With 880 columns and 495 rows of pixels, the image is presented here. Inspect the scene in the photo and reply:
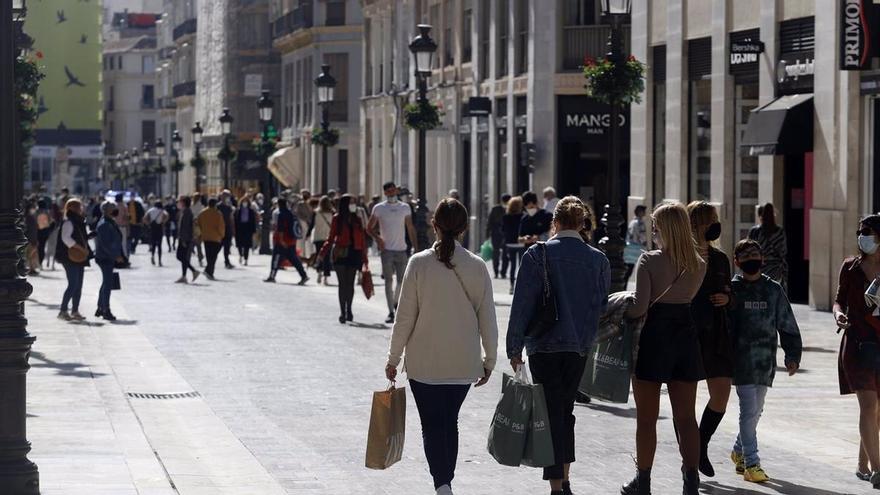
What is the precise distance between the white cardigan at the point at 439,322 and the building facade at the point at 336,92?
60134mm

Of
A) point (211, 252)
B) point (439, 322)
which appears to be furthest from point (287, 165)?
point (439, 322)

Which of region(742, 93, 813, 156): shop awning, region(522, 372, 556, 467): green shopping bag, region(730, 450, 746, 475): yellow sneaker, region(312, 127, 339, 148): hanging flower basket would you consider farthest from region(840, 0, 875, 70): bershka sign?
region(312, 127, 339, 148): hanging flower basket

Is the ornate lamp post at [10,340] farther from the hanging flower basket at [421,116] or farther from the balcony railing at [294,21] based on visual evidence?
the balcony railing at [294,21]

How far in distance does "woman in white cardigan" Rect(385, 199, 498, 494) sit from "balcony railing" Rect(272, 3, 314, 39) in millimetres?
66326

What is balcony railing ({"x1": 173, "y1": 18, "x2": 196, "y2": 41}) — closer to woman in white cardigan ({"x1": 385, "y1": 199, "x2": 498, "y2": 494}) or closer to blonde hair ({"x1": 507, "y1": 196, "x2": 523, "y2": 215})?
blonde hair ({"x1": 507, "y1": 196, "x2": 523, "y2": 215})

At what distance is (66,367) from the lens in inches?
723

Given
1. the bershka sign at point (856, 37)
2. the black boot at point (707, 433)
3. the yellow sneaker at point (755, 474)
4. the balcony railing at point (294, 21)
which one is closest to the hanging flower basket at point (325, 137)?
the balcony railing at point (294, 21)

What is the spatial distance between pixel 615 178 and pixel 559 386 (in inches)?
314

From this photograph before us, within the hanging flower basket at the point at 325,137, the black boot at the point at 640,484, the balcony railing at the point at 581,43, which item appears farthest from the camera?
the hanging flower basket at the point at 325,137

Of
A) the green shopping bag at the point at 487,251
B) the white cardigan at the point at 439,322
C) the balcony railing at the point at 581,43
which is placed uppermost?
the balcony railing at the point at 581,43

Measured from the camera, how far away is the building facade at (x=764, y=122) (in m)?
26.1

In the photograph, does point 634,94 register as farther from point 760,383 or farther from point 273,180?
point 273,180

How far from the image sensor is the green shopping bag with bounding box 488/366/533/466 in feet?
31.5

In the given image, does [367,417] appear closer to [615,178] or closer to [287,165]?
[615,178]
